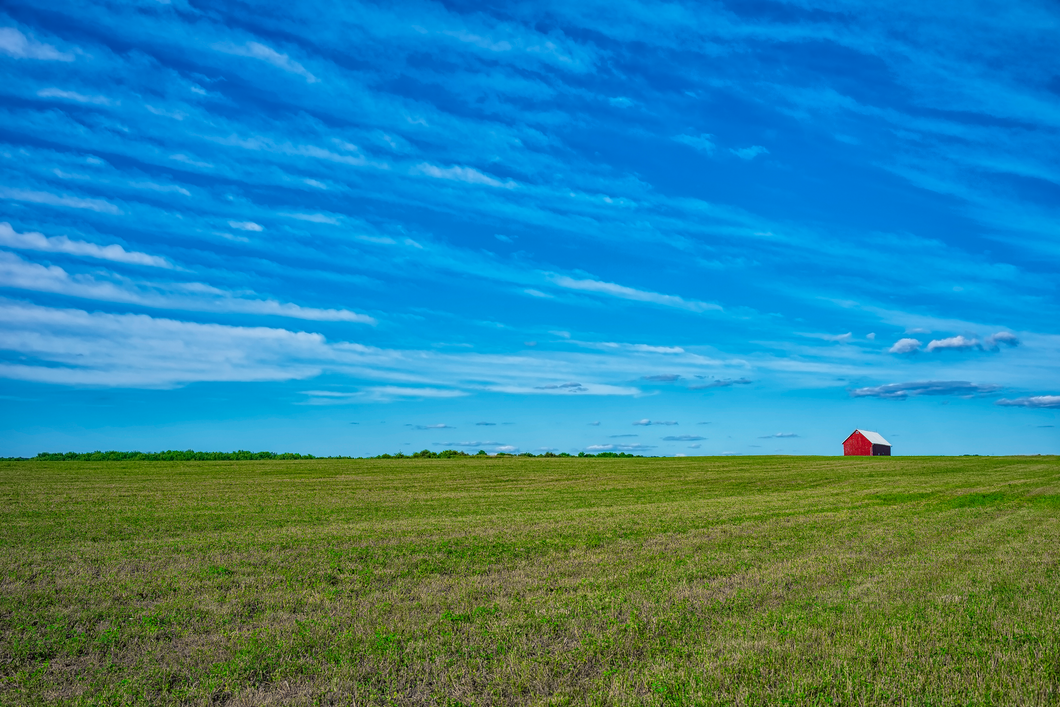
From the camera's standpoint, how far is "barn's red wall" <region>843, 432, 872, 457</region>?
367 ft

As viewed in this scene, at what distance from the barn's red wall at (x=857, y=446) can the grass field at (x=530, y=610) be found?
99278mm

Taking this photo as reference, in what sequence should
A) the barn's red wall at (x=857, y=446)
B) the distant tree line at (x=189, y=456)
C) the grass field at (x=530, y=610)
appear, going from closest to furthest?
the grass field at (x=530, y=610)
the distant tree line at (x=189, y=456)
the barn's red wall at (x=857, y=446)

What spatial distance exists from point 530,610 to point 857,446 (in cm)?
11820

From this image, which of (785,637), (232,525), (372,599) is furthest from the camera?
(232,525)

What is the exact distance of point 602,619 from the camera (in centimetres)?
980

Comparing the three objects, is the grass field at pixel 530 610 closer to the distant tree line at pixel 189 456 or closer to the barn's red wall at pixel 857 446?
the distant tree line at pixel 189 456

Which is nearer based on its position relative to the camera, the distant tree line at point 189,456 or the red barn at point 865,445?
the distant tree line at point 189,456

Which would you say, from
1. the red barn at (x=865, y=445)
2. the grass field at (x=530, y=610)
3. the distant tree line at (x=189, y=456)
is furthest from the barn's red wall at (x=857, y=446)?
the grass field at (x=530, y=610)

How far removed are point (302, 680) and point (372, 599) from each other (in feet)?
11.8

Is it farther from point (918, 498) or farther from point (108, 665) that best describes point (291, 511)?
point (918, 498)

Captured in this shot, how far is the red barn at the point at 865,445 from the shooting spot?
367 feet

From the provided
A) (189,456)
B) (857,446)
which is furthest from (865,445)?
(189,456)

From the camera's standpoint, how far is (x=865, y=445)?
11206 centimetres

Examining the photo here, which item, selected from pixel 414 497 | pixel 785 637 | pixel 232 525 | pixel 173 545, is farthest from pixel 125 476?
pixel 785 637
